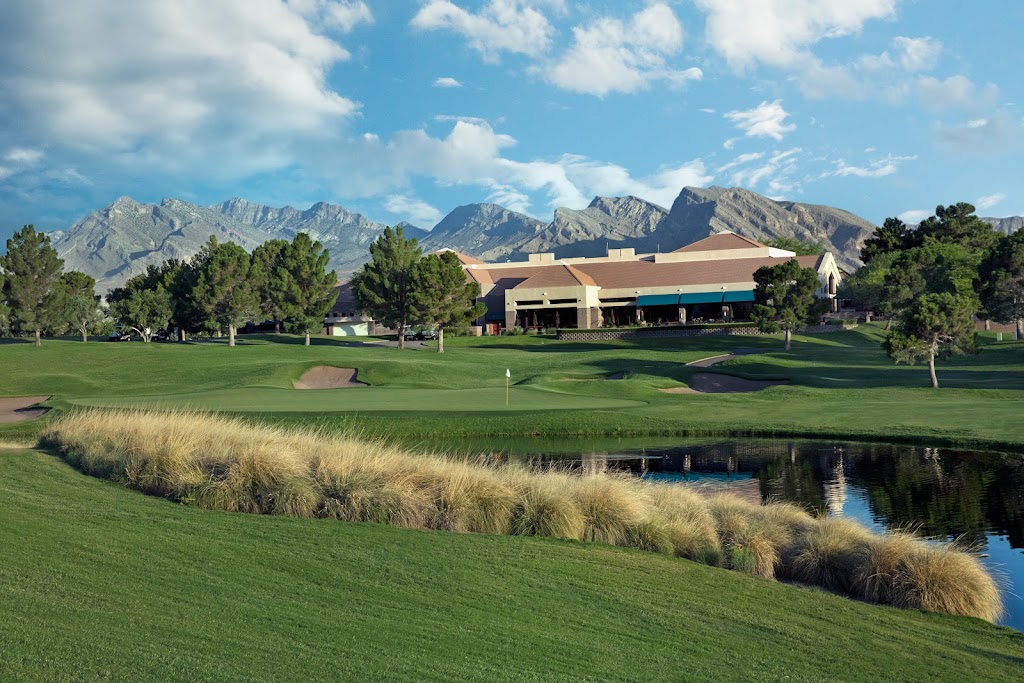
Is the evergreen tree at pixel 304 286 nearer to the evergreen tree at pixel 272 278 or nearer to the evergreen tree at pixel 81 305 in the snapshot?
the evergreen tree at pixel 272 278

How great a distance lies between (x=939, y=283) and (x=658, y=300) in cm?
2346

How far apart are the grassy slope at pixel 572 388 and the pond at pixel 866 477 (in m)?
1.72

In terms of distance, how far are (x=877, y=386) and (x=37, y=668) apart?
39441 mm

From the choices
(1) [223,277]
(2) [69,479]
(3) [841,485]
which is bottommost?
(3) [841,485]

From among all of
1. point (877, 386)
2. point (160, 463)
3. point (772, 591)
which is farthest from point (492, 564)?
point (877, 386)

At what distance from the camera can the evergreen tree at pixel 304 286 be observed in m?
70.8

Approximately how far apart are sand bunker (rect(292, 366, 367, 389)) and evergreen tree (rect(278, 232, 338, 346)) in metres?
27.5

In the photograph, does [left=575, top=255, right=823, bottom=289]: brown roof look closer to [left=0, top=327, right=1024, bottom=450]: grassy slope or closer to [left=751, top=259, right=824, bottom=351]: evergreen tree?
[left=0, top=327, right=1024, bottom=450]: grassy slope

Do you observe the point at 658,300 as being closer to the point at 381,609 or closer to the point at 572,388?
the point at 572,388

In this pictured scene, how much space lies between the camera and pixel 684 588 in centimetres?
960

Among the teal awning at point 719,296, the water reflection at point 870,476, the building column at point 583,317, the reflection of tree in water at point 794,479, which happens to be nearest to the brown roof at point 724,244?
the teal awning at point 719,296

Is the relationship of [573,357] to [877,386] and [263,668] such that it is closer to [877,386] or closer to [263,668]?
[877,386]

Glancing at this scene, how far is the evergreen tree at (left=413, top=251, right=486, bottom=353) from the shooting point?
62.3 meters

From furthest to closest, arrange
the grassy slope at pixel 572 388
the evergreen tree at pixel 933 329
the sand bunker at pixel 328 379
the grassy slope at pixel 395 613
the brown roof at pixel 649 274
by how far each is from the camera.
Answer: the brown roof at pixel 649 274 → the sand bunker at pixel 328 379 → the evergreen tree at pixel 933 329 → the grassy slope at pixel 572 388 → the grassy slope at pixel 395 613
